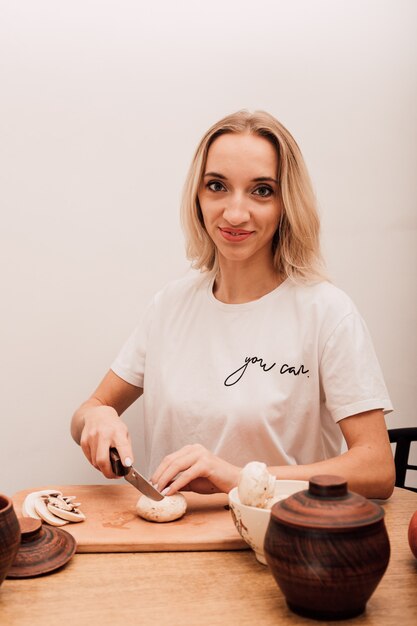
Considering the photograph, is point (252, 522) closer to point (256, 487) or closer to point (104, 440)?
point (256, 487)

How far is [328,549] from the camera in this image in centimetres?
90

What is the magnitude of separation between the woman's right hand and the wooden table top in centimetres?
30

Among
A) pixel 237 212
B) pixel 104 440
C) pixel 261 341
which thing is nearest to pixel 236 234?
pixel 237 212

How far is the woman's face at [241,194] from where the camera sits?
5.69 ft

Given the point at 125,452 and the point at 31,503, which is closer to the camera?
the point at 31,503

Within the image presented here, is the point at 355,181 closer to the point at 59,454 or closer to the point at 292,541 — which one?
the point at 59,454

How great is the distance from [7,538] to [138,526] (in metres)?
0.38

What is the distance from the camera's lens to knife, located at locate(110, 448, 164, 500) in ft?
4.42

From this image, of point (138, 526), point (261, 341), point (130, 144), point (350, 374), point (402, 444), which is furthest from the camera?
point (130, 144)

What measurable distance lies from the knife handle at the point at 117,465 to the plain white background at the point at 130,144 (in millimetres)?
730

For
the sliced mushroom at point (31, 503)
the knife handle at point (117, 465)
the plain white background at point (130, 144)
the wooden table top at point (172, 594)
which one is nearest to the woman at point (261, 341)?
the knife handle at point (117, 465)

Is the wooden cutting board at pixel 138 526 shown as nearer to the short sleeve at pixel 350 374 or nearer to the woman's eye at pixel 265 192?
the short sleeve at pixel 350 374

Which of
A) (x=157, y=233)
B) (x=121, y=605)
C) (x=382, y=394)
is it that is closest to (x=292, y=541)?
(x=121, y=605)

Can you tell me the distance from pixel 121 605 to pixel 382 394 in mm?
870
